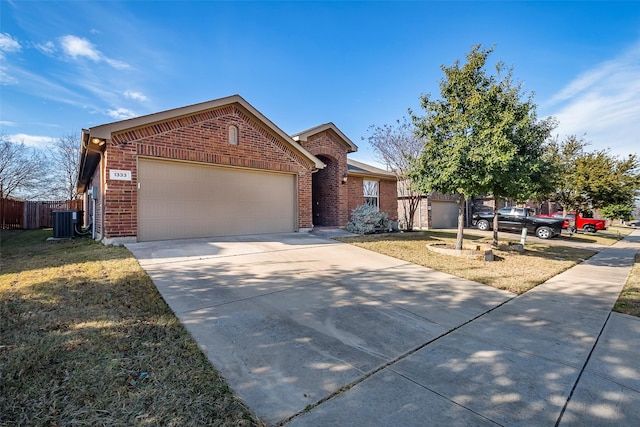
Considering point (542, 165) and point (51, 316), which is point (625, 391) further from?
point (542, 165)

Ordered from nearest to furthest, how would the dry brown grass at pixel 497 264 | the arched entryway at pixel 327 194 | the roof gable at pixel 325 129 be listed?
the dry brown grass at pixel 497 264 → the roof gable at pixel 325 129 → the arched entryway at pixel 327 194

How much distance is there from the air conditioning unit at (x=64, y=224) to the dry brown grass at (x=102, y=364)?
8.27 m

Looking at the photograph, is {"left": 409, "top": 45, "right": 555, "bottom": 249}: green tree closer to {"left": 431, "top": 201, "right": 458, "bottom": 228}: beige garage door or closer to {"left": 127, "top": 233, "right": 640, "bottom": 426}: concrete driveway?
{"left": 127, "top": 233, "right": 640, "bottom": 426}: concrete driveway

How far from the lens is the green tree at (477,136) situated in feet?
24.7

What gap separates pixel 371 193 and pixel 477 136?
8.50m

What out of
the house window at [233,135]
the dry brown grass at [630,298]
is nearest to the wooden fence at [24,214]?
the house window at [233,135]

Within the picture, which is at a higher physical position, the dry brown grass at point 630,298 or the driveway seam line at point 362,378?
the driveway seam line at point 362,378

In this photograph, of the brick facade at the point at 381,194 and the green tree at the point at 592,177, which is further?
the green tree at the point at 592,177

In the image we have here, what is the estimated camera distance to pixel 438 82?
28.4 ft

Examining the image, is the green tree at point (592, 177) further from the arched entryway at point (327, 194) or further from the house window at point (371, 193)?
the arched entryway at point (327, 194)

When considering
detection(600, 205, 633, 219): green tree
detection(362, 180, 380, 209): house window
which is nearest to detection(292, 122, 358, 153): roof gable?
detection(362, 180, 380, 209): house window

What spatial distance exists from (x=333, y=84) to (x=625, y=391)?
48.0 ft

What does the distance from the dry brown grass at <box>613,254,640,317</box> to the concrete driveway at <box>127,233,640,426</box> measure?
16cm

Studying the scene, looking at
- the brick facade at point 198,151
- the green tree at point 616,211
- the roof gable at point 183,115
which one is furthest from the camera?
the green tree at point 616,211
